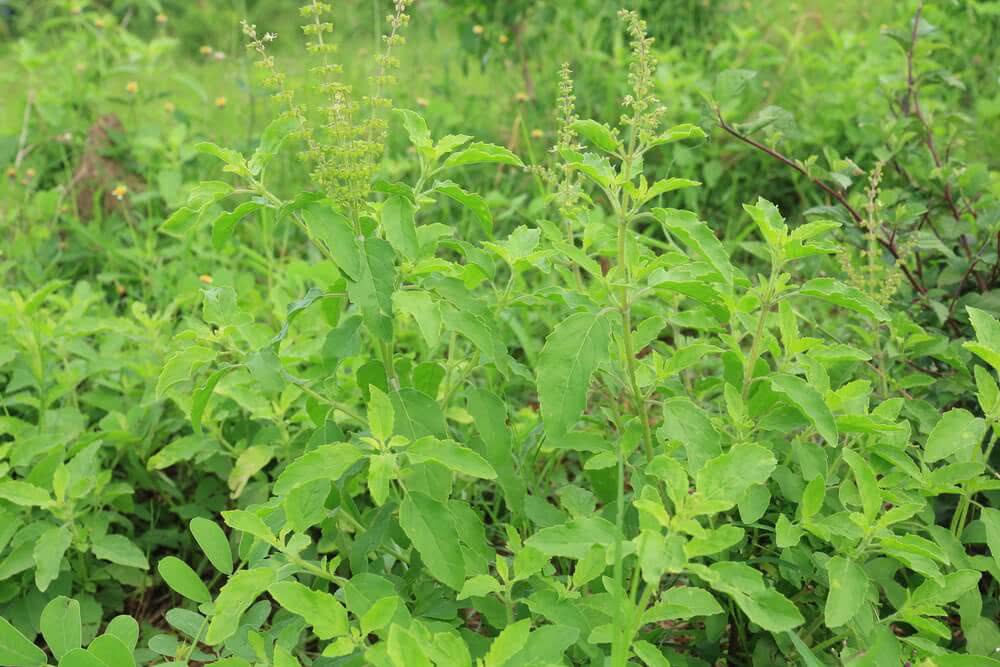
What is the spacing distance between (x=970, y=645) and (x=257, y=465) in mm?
1372

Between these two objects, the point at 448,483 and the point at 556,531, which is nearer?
the point at 556,531

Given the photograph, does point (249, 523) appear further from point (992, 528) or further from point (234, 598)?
point (992, 528)

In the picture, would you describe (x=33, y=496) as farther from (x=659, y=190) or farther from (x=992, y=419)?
(x=992, y=419)

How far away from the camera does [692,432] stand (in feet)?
4.66

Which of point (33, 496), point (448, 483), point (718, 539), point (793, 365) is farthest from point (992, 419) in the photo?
point (33, 496)

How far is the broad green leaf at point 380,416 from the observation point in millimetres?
1368

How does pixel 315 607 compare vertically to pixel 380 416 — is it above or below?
below

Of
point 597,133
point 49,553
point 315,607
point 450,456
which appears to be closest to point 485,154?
point 597,133

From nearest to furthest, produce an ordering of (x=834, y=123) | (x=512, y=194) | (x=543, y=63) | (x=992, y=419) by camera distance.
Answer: (x=992, y=419), (x=834, y=123), (x=512, y=194), (x=543, y=63)

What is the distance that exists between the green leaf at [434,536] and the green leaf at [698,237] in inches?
21.0

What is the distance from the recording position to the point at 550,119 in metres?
3.89

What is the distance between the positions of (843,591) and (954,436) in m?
0.36

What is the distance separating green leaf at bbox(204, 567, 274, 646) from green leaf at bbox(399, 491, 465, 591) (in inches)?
8.4

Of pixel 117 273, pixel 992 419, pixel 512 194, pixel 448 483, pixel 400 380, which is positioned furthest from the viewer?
pixel 512 194
